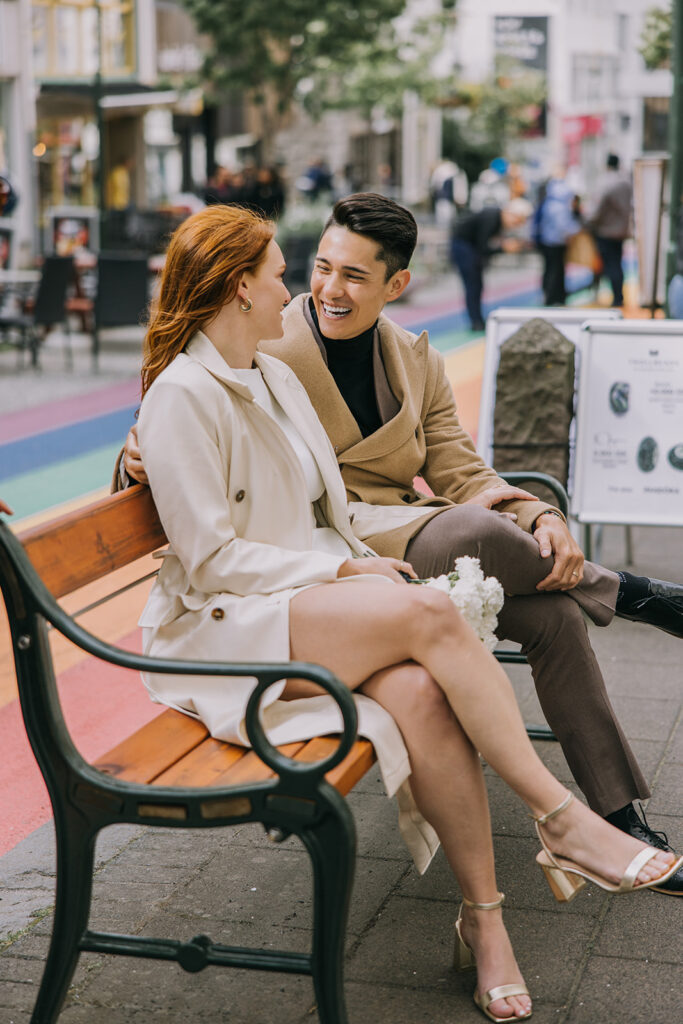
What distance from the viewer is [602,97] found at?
182 feet

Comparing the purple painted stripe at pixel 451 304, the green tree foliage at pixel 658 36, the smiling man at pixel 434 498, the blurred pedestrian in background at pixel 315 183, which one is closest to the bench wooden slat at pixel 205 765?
the smiling man at pixel 434 498

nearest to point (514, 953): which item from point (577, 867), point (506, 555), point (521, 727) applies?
point (577, 867)

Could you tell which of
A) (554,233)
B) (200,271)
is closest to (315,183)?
(554,233)

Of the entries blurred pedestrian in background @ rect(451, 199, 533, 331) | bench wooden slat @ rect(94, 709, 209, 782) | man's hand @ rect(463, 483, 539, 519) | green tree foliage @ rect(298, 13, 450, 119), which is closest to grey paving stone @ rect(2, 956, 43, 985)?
bench wooden slat @ rect(94, 709, 209, 782)

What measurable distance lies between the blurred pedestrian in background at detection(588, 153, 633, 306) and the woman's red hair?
15.2 meters

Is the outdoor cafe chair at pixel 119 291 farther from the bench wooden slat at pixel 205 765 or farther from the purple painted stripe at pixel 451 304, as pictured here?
the bench wooden slat at pixel 205 765

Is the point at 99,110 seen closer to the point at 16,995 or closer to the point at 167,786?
the point at 16,995

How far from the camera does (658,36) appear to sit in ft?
31.7

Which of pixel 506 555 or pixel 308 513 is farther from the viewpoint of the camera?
pixel 506 555

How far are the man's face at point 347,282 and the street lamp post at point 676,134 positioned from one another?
479 cm

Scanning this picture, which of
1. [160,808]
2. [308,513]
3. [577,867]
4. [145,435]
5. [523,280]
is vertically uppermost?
[145,435]

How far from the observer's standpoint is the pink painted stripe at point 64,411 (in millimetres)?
10398

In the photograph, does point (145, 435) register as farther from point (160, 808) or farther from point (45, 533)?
point (160, 808)

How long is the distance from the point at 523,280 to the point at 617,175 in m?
7.94
